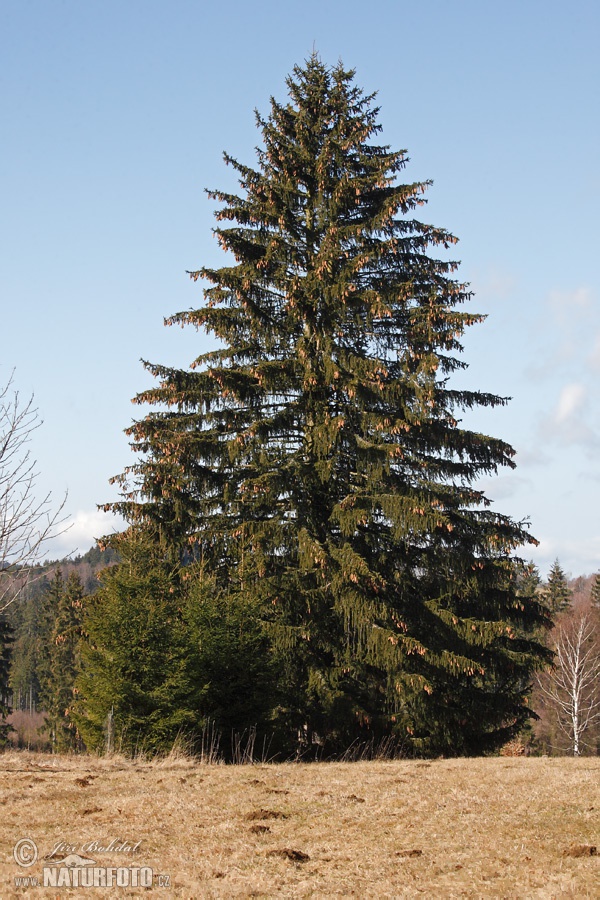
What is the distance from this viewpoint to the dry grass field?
6.34 metres

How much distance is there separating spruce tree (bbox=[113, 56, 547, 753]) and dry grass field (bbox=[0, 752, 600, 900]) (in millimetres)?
5134

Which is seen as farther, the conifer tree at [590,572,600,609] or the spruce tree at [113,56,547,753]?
the conifer tree at [590,572,600,609]

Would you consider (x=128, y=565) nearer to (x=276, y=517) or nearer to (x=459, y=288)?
(x=276, y=517)

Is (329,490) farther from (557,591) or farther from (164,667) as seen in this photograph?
(557,591)

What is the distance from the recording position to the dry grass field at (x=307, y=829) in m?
6.34

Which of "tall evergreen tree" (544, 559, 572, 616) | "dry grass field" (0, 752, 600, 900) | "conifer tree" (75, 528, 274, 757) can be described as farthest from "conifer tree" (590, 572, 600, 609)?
"dry grass field" (0, 752, 600, 900)

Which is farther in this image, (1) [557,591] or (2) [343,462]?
(1) [557,591]

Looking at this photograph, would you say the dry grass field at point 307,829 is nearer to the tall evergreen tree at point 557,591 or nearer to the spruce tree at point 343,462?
the spruce tree at point 343,462

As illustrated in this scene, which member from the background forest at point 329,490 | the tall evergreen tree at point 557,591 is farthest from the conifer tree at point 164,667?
the tall evergreen tree at point 557,591

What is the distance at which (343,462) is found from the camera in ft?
61.3

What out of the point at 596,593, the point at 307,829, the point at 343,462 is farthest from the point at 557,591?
the point at 307,829

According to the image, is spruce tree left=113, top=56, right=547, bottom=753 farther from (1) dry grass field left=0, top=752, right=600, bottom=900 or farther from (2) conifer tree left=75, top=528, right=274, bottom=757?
(1) dry grass field left=0, top=752, right=600, bottom=900

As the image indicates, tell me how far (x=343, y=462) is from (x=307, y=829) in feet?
36.9

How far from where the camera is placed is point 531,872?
21.4 ft
